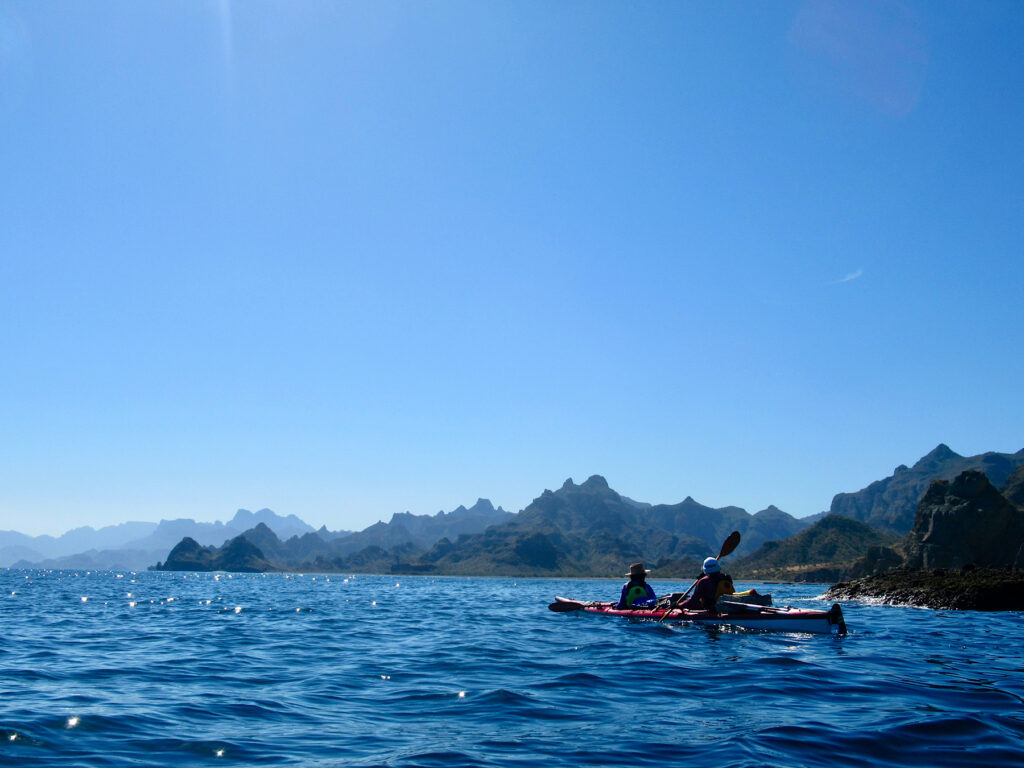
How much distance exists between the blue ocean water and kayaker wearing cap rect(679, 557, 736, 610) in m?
1.30

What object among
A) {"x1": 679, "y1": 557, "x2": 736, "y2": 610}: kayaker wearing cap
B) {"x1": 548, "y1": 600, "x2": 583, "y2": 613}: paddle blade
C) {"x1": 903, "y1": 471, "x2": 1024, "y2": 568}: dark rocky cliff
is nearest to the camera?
{"x1": 679, "y1": 557, "x2": 736, "y2": 610}: kayaker wearing cap

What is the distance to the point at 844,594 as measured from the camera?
56469mm

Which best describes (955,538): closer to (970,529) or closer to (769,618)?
(970,529)

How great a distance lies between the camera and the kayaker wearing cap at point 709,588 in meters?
24.9

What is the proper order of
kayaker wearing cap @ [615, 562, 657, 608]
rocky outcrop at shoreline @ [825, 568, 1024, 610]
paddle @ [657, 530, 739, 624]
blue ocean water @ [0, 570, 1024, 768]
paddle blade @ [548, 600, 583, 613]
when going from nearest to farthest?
blue ocean water @ [0, 570, 1024, 768], paddle @ [657, 530, 739, 624], kayaker wearing cap @ [615, 562, 657, 608], paddle blade @ [548, 600, 583, 613], rocky outcrop at shoreline @ [825, 568, 1024, 610]

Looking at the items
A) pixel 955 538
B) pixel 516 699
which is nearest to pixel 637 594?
pixel 516 699

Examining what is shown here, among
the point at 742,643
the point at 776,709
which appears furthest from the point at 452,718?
the point at 742,643

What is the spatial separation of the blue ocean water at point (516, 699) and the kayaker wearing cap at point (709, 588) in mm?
1303

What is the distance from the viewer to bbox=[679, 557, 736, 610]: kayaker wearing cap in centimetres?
2486

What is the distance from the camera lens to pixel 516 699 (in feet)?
41.8

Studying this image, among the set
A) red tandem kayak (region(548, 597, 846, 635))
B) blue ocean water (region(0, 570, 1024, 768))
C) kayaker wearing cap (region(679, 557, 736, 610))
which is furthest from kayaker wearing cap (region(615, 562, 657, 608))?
blue ocean water (region(0, 570, 1024, 768))

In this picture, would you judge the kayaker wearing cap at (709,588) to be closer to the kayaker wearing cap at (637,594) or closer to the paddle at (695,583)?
the paddle at (695,583)

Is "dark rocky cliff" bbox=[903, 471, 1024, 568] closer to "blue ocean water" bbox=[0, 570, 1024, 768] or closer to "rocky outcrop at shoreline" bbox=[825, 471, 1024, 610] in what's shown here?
"rocky outcrop at shoreline" bbox=[825, 471, 1024, 610]

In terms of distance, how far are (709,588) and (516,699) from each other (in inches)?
563
